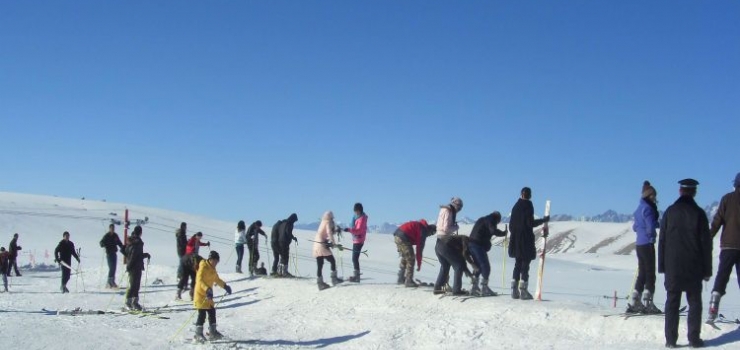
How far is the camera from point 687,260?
920 cm

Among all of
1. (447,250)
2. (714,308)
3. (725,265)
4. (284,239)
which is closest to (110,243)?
(284,239)

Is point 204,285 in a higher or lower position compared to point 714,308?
lower

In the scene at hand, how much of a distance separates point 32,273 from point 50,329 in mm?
16257

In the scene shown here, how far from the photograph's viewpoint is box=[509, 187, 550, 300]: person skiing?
12781 mm

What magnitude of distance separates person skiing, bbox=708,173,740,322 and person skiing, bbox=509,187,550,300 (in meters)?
3.22

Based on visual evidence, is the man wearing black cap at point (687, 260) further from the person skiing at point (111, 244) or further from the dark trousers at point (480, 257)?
the person skiing at point (111, 244)

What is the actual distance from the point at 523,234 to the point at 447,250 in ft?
5.38

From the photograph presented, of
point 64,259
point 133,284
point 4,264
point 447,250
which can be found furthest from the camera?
point 4,264

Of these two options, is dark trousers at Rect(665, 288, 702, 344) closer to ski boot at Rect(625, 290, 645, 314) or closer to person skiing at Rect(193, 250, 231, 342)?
ski boot at Rect(625, 290, 645, 314)

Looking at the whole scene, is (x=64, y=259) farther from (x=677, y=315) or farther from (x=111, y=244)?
(x=677, y=315)

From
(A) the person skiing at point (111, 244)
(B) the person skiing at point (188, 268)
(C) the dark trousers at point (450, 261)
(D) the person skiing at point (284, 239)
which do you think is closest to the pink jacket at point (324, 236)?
(D) the person skiing at point (284, 239)

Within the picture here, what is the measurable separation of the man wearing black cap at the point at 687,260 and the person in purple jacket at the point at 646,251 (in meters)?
1.56

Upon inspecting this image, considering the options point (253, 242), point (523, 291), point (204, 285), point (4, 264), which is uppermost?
point (253, 242)

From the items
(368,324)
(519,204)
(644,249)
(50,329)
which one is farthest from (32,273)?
(644,249)
